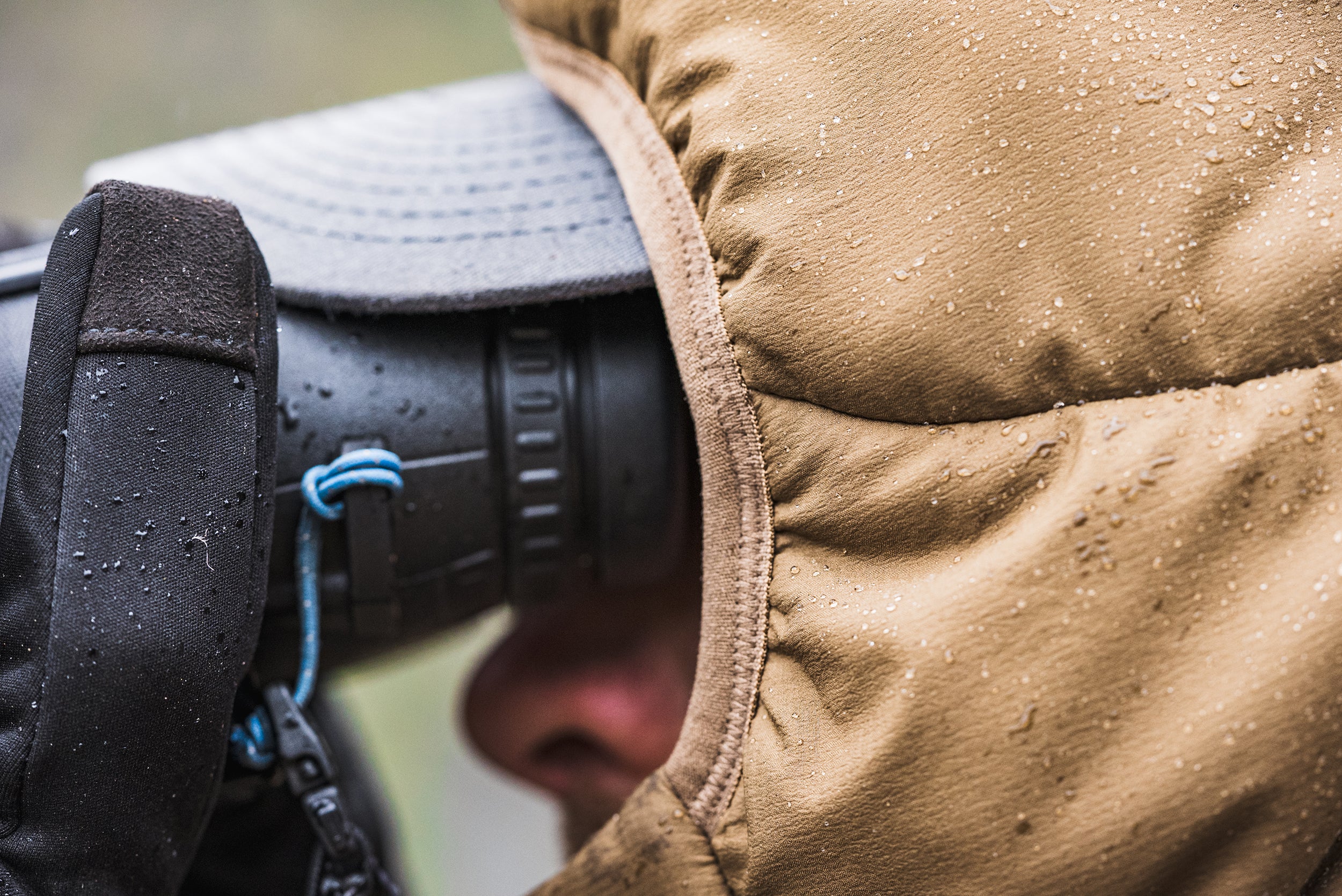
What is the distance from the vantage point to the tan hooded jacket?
1.11ft

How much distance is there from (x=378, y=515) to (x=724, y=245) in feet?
0.71

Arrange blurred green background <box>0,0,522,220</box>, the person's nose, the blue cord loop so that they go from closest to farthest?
1. the blue cord loop
2. the person's nose
3. blurred green background <box>0,0,522,220</box>

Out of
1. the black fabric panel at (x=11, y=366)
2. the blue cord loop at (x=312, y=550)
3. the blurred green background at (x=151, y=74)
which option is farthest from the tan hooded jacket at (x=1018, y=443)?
the blurred green background at (x=151, y=74)

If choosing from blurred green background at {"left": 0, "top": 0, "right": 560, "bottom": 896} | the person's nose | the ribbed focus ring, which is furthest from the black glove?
blurred green background at {"left": 0, "top": 0, "right": 560, "bottom": 896}

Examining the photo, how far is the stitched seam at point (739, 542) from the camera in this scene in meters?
0.41

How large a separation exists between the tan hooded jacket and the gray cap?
81mm

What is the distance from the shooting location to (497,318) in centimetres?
49

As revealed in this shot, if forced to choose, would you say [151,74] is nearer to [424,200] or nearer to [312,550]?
[424,200]

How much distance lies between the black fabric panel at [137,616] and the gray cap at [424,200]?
0.10 m

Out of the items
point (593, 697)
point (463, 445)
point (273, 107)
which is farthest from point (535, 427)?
point (273, 107)

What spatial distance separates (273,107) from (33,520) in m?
1.31

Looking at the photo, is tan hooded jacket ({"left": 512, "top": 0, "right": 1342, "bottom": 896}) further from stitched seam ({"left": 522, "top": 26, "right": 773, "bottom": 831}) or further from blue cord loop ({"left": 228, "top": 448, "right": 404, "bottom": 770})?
blue cord loop ({"left": 228, "top": 448, "right": 404, "bottom": 770})

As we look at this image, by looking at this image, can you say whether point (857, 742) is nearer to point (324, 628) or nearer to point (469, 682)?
point (324, 628)

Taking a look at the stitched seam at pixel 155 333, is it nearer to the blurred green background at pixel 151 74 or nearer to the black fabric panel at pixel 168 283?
the black fabric panel at pixel 168 283
